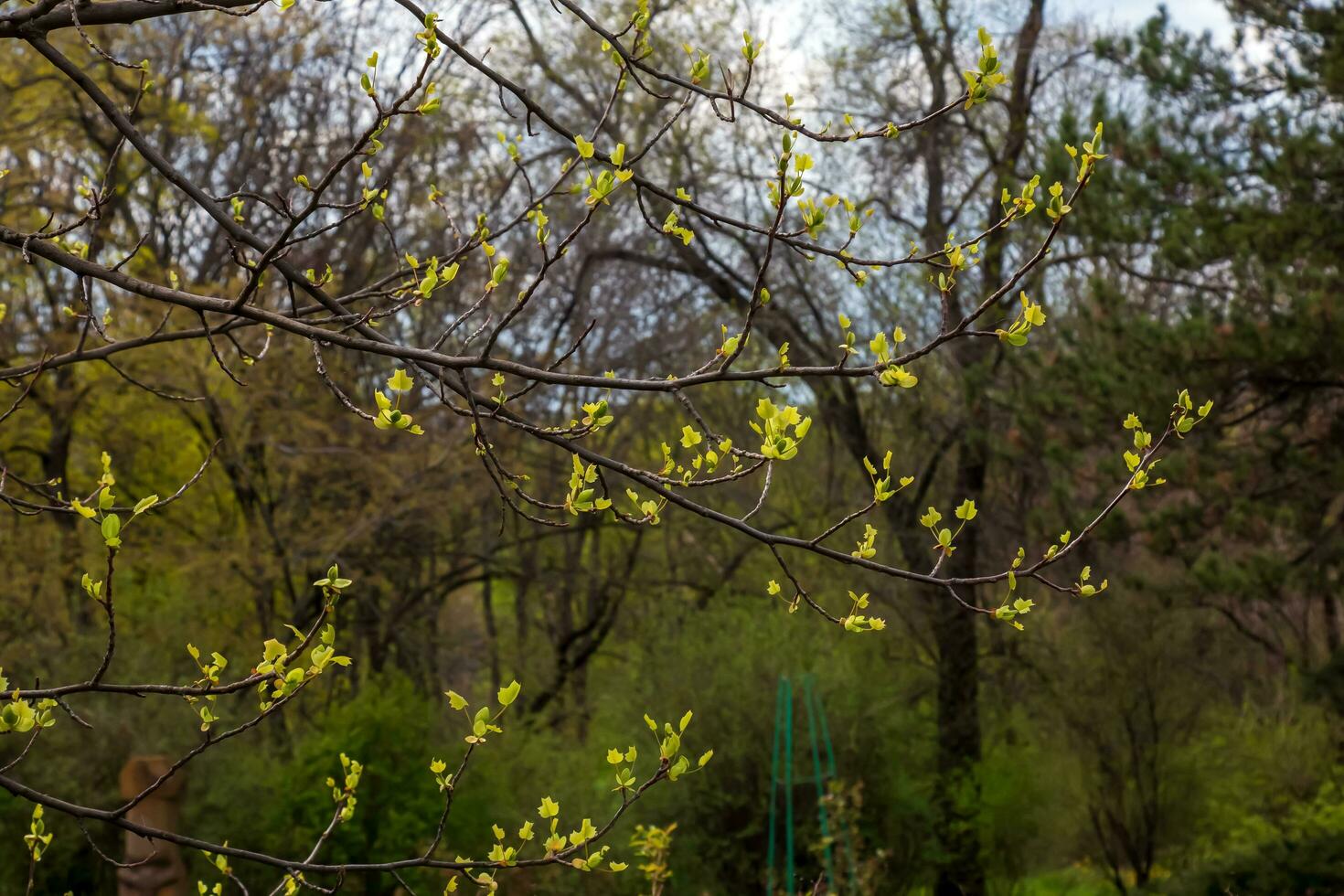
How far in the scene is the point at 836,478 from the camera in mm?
15828

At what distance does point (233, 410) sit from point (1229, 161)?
7.66 m

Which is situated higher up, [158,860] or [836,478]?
[836,478]

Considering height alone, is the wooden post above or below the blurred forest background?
below

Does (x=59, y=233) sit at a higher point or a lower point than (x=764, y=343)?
lower

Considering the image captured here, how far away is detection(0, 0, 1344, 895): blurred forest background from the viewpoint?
31.0 feet

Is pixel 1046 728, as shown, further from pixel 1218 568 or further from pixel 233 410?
pixel 233 410

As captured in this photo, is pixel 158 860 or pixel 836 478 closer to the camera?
pixel 158 860

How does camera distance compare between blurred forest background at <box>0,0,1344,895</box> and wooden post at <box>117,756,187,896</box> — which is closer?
wooden post at <box>117,756,187,896</box>

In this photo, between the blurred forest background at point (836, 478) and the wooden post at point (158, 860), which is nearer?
the wooden post at point (158, 860)

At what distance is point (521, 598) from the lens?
58.9ft

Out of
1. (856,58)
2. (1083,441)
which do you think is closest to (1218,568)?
(1083,441)

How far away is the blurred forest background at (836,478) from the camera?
9.45 metres

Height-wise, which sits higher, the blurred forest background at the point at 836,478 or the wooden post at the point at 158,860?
the blurred forest background at the point at 836,478

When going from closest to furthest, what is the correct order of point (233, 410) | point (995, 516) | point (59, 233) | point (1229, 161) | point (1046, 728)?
point (59, 233), point (1229, 161), point (233, 410), point (1046, 728), point (995, 516)
